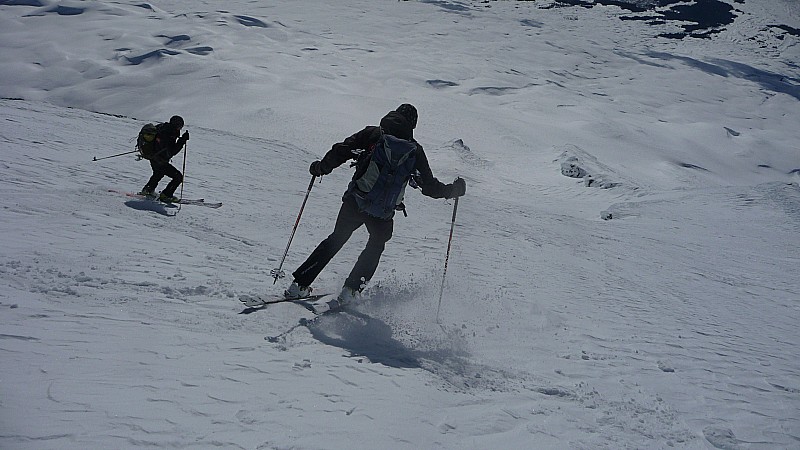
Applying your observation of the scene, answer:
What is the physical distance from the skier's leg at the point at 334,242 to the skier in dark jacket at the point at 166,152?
467 centimetres

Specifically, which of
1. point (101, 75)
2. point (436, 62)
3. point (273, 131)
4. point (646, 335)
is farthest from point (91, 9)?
point (646, 335)

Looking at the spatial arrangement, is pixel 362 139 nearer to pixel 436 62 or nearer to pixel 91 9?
pixel 436 62

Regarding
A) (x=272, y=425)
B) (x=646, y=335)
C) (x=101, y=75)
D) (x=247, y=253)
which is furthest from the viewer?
(x=101, y=75)

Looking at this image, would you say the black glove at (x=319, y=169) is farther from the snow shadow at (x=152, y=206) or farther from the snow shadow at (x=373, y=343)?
the snow shadow at (x=152, y=206)

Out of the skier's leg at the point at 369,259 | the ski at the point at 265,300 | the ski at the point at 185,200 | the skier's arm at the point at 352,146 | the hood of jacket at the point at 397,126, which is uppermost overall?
the hood of jacket at the point at 397,126

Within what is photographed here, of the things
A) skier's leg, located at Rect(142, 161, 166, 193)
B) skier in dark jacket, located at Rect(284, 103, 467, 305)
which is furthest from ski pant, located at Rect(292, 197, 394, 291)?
skier's leg, located at Rect(142, 161, 166, 193)

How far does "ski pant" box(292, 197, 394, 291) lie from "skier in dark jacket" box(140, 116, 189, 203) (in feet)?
15.4

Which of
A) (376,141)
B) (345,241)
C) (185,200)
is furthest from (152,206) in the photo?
(376,141)

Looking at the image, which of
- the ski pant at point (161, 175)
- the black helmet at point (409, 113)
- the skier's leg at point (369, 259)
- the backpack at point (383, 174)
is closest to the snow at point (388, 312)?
the skier's leg at point (369, 259)

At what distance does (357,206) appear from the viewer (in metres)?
5.10

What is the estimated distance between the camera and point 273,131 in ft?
90.3

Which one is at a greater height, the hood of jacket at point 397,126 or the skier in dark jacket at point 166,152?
the hood of jacket at point 397,126

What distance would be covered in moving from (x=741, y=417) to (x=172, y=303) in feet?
15.5

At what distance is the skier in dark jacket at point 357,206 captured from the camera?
497cm
